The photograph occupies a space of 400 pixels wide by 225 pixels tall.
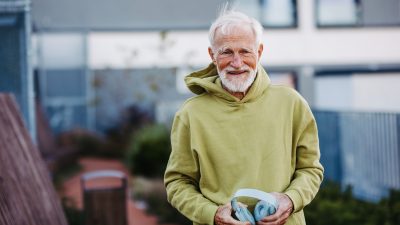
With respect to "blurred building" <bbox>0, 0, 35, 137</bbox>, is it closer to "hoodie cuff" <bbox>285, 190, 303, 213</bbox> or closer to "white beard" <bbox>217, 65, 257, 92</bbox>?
"white beard" <bbox>217, 65, 257, 92</bbox>

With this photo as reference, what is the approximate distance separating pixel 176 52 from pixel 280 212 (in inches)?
679

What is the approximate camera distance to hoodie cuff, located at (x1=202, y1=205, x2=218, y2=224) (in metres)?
3.01

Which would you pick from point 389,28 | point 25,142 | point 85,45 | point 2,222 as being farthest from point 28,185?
→ point 389,28

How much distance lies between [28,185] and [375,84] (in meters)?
16.8

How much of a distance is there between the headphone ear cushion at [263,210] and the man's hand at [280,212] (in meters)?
0.02

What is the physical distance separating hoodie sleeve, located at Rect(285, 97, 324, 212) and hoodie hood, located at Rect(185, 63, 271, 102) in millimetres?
190

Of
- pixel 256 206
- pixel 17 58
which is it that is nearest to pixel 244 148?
pixel 256 206

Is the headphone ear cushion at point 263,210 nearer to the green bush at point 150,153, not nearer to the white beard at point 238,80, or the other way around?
the white beard at point 238,80

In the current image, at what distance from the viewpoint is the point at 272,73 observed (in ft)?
68.1

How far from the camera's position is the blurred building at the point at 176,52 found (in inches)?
739

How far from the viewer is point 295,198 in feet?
Result: 9.92

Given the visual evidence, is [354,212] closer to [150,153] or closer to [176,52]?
[150,153]

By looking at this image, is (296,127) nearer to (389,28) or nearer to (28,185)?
(28,185)

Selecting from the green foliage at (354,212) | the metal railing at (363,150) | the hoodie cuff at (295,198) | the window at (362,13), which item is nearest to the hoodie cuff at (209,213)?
the hoodie cuff at (295,198)
